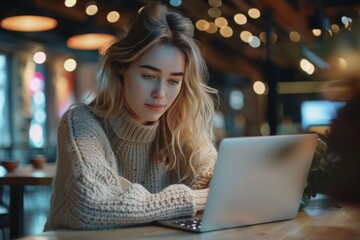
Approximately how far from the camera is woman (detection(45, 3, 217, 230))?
1.71 m

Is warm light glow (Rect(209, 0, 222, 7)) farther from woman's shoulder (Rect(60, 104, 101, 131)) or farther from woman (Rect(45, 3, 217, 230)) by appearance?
woman's shoulder (Rect(60, 104, 101, 131))

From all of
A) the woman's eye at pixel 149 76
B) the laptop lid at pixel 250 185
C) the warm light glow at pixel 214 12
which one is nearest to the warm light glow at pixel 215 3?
the warm light glow at pixel 214 12

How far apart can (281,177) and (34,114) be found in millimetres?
11342

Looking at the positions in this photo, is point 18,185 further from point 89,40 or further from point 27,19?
point 89,40

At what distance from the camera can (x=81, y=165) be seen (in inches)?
66.7

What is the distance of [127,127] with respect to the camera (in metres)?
2.15

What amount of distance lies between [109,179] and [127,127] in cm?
46

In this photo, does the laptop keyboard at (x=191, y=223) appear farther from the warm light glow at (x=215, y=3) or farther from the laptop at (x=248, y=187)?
the warm light glow at (x=215, y=3)

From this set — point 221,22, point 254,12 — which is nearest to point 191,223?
point 254,12

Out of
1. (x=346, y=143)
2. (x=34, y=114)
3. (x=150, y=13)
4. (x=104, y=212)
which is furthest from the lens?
(x=34, y=114)

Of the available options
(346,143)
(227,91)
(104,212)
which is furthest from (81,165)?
(227,91)

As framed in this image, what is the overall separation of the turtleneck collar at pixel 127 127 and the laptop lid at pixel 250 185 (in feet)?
2.13

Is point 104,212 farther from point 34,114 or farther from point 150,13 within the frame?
point 34,114

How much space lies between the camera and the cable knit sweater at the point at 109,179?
1623 millimetres
